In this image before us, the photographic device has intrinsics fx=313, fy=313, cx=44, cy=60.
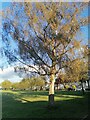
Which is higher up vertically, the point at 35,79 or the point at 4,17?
the point at 4,17

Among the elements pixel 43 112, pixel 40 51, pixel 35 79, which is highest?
pixel 40 51

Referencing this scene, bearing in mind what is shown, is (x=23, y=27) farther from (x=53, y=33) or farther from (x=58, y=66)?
(x=58, y=66)

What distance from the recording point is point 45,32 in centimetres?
2069

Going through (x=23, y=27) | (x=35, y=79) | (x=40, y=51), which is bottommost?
(x=35, y=79)

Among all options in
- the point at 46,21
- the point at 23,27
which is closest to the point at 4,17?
the point at 23,27

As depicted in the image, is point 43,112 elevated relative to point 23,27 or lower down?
lower down

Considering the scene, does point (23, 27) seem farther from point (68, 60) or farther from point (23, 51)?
point (68, 60)

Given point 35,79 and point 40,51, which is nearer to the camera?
point 40,51

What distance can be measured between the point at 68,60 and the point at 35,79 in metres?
3.10

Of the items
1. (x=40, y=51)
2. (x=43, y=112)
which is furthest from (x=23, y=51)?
(x=43, y=112)

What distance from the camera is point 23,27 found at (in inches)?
819

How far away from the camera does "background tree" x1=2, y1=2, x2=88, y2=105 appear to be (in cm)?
2020

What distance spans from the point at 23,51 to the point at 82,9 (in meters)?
4.78

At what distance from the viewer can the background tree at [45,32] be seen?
66.3 ft
